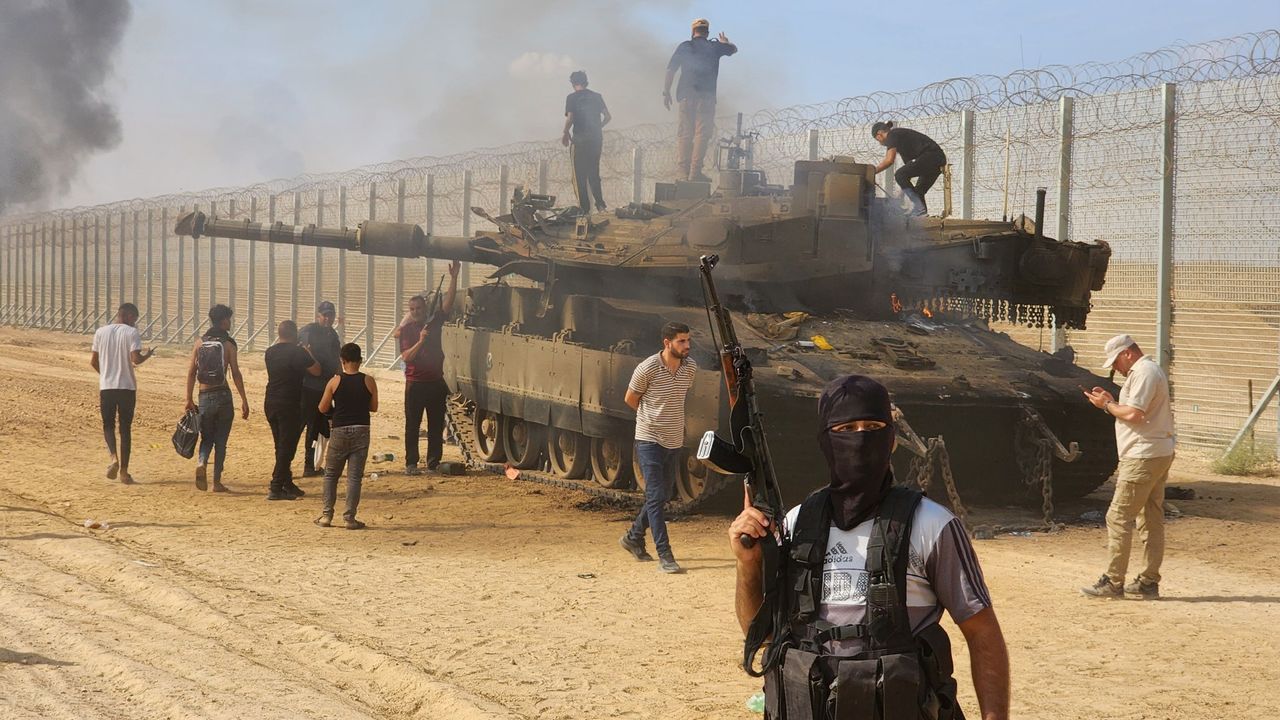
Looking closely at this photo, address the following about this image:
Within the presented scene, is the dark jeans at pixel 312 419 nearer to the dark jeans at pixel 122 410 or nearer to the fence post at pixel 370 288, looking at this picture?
the dark jeans at pixel 122 410

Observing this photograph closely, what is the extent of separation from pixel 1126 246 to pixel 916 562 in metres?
13.7

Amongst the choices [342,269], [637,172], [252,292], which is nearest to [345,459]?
[637,172]

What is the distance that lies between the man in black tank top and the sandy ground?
314 millimetres

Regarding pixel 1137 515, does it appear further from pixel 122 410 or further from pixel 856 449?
pixel 122 410

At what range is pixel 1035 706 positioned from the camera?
5.90 m

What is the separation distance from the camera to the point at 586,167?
1669cm

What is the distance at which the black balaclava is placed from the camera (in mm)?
3238

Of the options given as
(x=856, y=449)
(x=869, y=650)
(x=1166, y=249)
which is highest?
(x=1166, y=249)

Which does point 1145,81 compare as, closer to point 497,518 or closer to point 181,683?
point 497,518

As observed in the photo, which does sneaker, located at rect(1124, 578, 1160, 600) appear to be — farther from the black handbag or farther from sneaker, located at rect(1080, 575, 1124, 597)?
the black handbag

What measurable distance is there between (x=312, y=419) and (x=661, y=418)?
5026 mm

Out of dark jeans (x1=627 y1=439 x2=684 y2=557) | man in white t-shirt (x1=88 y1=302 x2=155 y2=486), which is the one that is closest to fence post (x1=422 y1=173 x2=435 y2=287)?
man in white t-shirt (x1=88 y1=302 x2=155 y2=486)

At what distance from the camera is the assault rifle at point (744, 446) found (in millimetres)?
3305

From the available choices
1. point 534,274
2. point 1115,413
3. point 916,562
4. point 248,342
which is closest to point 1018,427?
point 1115,413
